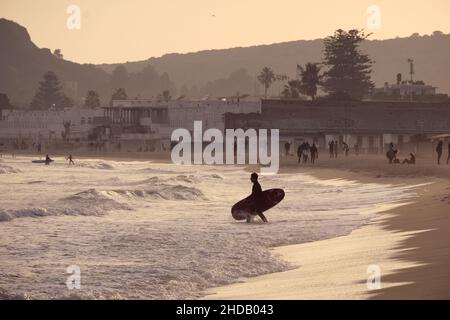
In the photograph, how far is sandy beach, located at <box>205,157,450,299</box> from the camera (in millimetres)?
12586

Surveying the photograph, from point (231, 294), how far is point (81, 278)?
288 centimetres

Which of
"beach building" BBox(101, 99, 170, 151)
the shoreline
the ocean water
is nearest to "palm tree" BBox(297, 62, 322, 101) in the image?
"beach building" BBox(101, 99, 170, 151)

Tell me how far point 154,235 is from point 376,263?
7.74 metres

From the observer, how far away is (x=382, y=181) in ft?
137

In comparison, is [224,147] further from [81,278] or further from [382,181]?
[81,278]

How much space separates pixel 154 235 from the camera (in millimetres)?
21844

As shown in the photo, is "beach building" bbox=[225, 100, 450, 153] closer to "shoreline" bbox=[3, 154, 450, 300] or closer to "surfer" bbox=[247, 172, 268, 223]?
"surfer" bbox=[247, 172, 268, 223]

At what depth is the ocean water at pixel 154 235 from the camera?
49.9ft

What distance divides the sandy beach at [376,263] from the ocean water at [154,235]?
1.84 feet

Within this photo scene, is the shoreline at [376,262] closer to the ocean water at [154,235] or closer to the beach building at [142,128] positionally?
the ocean water at [154,235]

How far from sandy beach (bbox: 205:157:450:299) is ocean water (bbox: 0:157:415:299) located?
0.56 m

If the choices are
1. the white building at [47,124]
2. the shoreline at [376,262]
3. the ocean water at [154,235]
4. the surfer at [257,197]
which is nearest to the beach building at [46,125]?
the white building at [47,124]

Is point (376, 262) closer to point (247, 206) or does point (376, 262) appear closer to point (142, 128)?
point (247, 206)

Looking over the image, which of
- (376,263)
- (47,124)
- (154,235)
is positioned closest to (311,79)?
(47,124)
